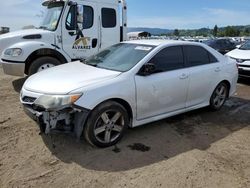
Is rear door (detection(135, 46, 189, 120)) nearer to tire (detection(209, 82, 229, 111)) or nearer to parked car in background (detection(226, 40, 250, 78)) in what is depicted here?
tire (detection(209, 82, 229, 111))

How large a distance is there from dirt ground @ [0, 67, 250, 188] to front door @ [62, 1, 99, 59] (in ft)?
11.1

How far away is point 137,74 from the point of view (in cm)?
479

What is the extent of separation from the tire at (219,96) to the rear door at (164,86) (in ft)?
3.63

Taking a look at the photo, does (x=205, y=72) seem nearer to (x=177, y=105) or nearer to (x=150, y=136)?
(x=177, y=105)

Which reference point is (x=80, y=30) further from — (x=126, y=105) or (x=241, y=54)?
(x=241, y=54)

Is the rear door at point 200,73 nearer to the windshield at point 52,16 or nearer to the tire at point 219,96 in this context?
the tire at point 219,96

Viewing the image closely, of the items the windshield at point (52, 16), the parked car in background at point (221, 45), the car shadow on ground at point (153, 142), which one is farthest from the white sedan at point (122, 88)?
the parked car in background at point (221, 45)

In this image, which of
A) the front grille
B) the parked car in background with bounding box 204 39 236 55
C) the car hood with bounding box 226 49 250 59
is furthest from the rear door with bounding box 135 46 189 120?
the parked car in background with bounding box 204 39 236 55

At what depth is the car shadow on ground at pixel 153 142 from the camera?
4.10 m

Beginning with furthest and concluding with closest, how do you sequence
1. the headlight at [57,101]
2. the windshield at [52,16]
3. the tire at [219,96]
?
the windshield at [52,16], the tire at [219,96], the headlight at [57,101]

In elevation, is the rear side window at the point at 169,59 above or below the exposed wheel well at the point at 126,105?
above

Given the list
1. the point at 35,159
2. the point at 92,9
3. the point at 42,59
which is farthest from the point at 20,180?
the point at 92,9

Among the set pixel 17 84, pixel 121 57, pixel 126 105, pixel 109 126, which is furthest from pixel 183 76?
pixel 17 84

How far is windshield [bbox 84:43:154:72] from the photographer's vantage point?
5.00 meters
